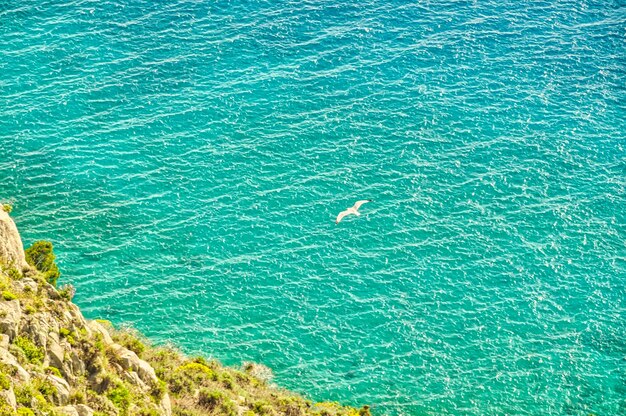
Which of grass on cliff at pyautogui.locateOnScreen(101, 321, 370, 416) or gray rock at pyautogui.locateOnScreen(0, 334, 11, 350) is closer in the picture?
gray rock at pyautogui.locateOnScreen(0, 334, 11, 350)

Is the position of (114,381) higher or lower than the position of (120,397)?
higher

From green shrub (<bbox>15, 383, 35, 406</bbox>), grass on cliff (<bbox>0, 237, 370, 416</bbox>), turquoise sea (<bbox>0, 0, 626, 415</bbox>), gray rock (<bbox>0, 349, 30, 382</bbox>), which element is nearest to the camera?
green shrub (<bbox>15, 383, 35, 406</bbox>)

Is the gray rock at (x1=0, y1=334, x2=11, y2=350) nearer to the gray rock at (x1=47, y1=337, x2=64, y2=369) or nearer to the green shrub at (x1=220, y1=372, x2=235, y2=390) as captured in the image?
the gray rock at (x1=47, y1=337, x2=64, y2=369)

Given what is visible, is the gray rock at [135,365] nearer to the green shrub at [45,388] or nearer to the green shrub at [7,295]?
the green shrub at [7,295]

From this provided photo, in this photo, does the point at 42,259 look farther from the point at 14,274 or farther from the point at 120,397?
the point at 120,397

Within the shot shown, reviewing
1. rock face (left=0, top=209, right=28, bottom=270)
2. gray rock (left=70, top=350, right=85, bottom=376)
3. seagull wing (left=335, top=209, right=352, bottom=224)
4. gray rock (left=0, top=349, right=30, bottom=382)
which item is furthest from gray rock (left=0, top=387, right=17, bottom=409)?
seagull wing (left=335, top=209, right=352, bottom=224)

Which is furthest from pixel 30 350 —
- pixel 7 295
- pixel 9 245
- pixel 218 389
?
pixel 218 389
